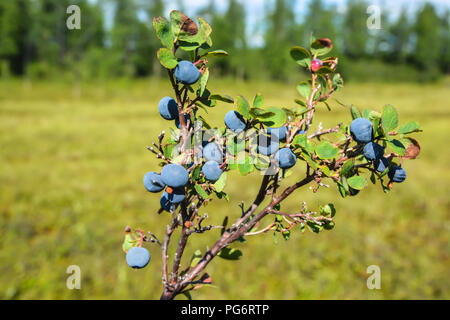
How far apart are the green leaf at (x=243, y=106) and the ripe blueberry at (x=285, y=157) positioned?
13cm

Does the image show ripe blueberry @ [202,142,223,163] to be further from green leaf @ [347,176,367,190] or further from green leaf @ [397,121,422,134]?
green leaf @ [397,121,422,134]

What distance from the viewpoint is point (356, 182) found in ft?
3.06

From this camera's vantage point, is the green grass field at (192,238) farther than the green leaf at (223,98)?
Yes

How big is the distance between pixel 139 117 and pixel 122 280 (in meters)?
16.3

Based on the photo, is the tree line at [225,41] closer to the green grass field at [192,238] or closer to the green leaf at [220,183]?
the green grass field at [192,238]

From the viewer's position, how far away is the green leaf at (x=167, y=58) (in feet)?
2.50

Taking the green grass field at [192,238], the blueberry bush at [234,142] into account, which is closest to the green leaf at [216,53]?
the blueberry bush at [234,142]

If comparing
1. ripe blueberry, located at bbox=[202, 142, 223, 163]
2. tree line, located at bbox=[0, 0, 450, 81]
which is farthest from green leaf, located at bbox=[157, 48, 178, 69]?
tree line, located at bbox=[0, 0, 450, 81]

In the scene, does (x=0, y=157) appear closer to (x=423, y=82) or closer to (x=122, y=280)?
(x=122, y=280)

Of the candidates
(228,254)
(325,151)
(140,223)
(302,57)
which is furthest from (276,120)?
(140,223)

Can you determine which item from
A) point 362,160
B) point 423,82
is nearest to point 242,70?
point 423,82

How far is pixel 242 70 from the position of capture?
40.2 m

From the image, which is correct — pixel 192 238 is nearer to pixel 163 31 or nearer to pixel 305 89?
pixel 305 89

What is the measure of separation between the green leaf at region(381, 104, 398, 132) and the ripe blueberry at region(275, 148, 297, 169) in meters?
0.23
